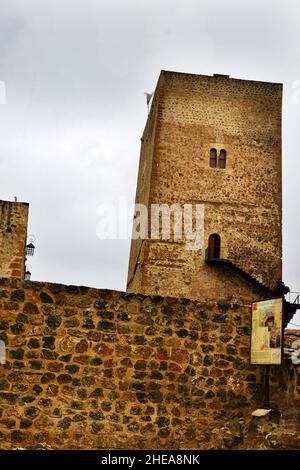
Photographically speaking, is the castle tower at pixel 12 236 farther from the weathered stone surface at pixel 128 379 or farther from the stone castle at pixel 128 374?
the weathered stone surface at pixel 128 379

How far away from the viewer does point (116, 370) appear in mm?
8086

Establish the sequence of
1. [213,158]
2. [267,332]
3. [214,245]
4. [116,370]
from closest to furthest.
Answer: [116,370], [267,332], [214,245], [213,158]

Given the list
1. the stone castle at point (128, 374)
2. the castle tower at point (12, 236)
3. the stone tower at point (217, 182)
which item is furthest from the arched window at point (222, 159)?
the stone castle at point (128, 374)

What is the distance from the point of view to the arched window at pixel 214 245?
2603 cm

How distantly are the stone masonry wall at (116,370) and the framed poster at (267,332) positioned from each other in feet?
0.69

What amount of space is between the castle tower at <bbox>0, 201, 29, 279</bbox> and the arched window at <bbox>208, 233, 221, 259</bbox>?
11605mm

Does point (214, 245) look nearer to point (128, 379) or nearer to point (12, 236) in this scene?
point (12, 236)

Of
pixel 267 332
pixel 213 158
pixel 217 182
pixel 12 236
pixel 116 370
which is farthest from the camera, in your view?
pixel 213 158

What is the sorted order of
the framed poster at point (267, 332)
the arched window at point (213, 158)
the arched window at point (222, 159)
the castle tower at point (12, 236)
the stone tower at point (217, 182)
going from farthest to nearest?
the arched window at point (222, 159) < the arched window at point (213, 158) < the stone tower at point (217, 182) < the castle tower at point (12, 236) < the framed poster at point (267, 332)

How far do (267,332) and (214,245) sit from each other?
1786 centimetres

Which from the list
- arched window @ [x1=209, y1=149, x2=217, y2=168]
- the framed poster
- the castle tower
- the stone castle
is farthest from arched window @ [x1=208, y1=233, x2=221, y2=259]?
the framed poster

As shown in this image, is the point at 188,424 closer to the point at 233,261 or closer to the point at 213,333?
the point at 213,333

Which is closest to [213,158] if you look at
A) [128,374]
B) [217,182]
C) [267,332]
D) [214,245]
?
[217,182]

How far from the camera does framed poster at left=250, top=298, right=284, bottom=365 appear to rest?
319 inches
